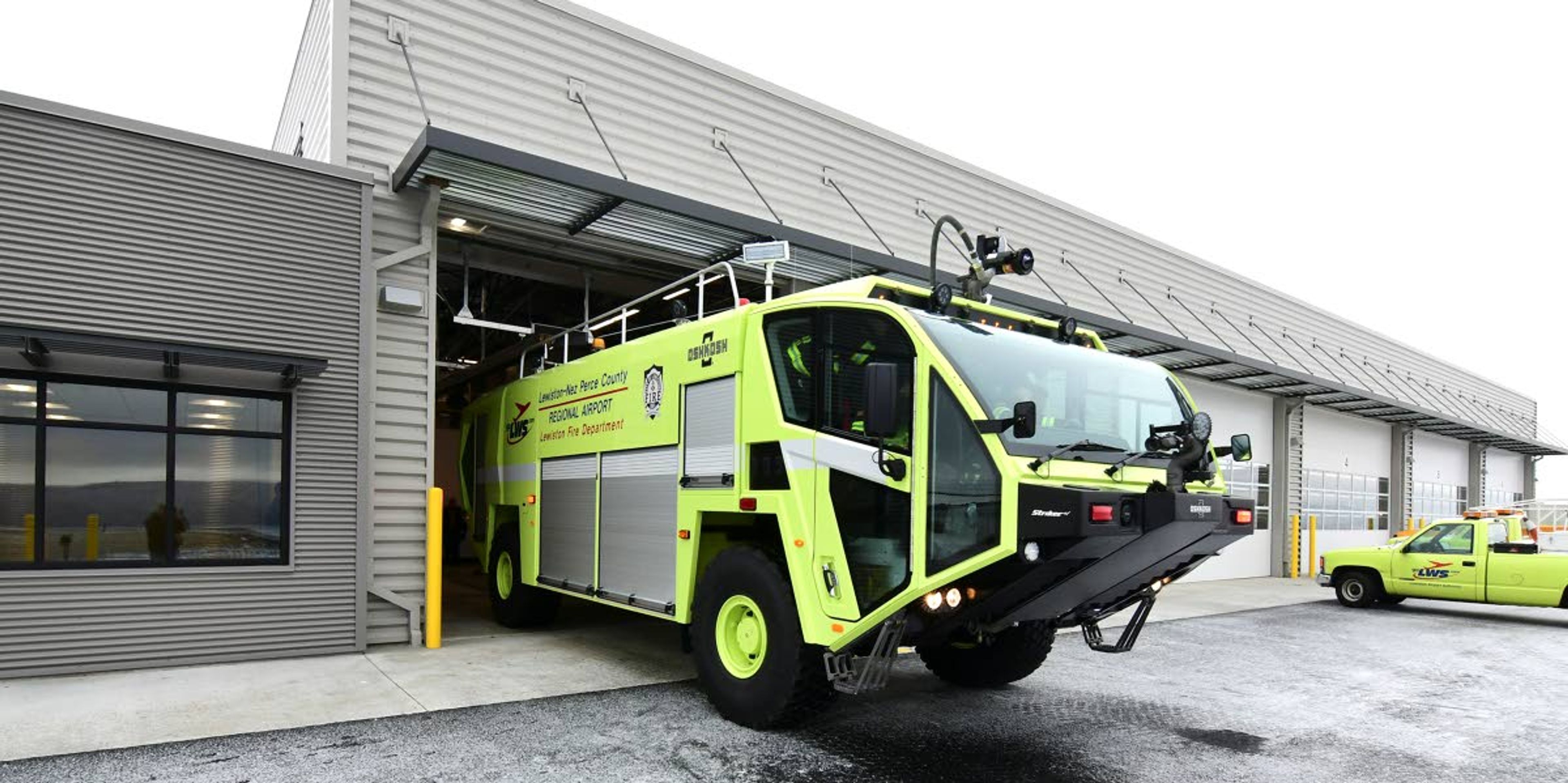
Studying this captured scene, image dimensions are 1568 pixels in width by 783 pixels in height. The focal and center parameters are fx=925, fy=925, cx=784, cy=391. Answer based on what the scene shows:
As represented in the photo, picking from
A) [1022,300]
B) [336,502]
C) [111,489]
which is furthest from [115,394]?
[1022,300]

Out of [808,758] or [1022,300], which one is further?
[1022,300]

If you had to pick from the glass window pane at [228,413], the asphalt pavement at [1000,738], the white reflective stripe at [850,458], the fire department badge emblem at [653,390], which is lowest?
the asphalt pavement at [1000,738]

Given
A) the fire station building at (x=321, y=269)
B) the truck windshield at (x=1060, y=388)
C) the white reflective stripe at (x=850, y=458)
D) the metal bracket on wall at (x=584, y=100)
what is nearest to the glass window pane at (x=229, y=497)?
the fire station building at (x=321, y=269)

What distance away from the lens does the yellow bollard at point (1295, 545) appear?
1973 cm

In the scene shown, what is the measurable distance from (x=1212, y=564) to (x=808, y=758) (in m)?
15.7

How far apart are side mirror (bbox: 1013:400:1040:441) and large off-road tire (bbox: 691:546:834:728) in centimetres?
181

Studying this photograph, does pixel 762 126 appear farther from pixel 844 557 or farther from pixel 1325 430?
pixel 1325 430

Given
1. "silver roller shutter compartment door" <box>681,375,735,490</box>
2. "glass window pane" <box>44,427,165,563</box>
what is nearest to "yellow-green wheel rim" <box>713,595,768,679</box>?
"silver roller shutter compartment door" <box>681,375,735,490</box>

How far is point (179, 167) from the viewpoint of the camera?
7684mm

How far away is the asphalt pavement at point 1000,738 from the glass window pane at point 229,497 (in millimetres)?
2482

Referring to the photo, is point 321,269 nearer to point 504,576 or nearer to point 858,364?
point 504,576

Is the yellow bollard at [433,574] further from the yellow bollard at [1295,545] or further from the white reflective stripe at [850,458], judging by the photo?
the yellow bollard at [1295,545]

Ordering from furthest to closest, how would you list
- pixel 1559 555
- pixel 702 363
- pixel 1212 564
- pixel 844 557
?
pixel 1212 564, pixel 1559 555, pixel 702 363, pixel 844 557

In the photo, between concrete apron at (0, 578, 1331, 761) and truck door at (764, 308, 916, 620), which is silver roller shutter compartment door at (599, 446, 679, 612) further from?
truck door at (764, 308, 916, 620)
